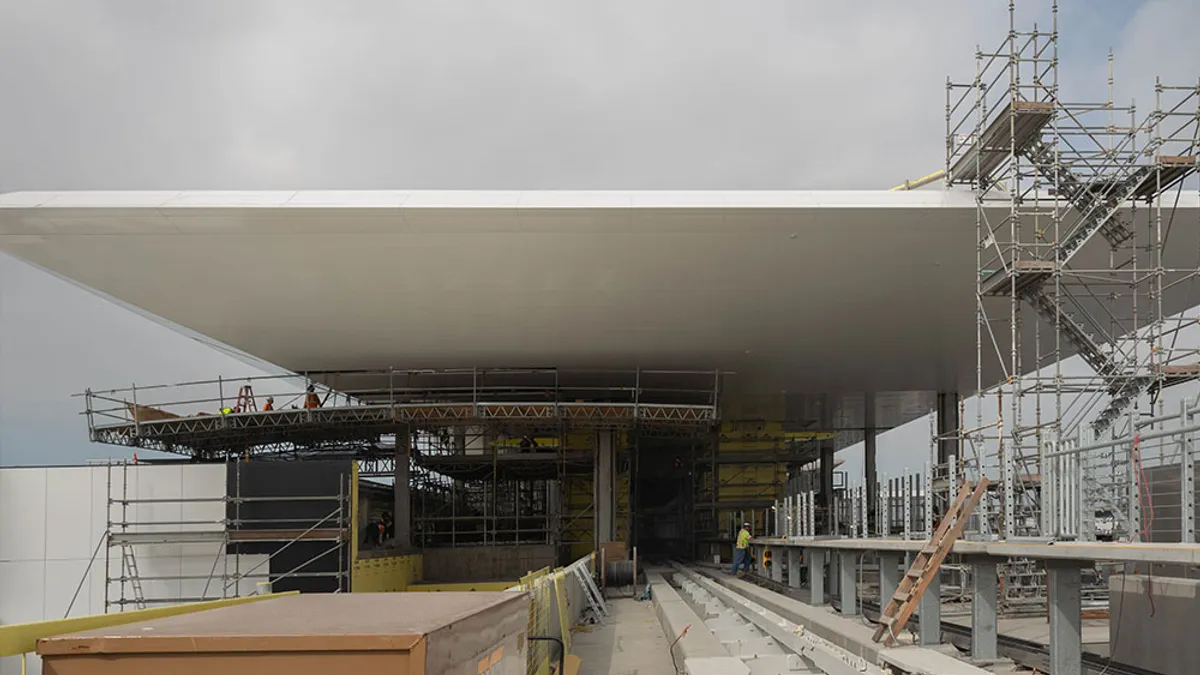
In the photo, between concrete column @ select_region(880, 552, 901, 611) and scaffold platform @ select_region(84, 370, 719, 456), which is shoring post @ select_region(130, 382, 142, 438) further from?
concrete column @ select_region(880, 552, 901, 611)

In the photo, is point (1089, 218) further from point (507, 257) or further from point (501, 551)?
point (501, 551)

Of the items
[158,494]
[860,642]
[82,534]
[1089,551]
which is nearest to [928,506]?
[860,642]

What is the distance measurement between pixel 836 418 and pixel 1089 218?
1228 inches

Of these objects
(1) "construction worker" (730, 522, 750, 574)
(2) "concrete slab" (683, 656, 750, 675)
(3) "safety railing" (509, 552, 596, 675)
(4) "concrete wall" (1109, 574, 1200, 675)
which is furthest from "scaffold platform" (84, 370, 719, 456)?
(2) "concrete slab" (683, 656, 750, 675)

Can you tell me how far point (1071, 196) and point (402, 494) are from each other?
2243 cm

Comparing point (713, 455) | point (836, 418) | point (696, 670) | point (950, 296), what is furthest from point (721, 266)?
point (836, 418)

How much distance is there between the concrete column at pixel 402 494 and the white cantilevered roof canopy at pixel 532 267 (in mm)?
3683

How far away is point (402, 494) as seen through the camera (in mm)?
33688

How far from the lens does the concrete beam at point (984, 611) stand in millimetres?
11664

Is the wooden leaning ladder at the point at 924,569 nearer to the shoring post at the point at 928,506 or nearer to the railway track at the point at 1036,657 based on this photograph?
the shoring post at the point at 928,506

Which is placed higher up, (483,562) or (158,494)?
(158,494)

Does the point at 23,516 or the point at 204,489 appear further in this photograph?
the point at 23,516

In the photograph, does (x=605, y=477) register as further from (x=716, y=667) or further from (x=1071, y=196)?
(x=716, y=667)

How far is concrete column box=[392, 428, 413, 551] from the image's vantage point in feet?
109
